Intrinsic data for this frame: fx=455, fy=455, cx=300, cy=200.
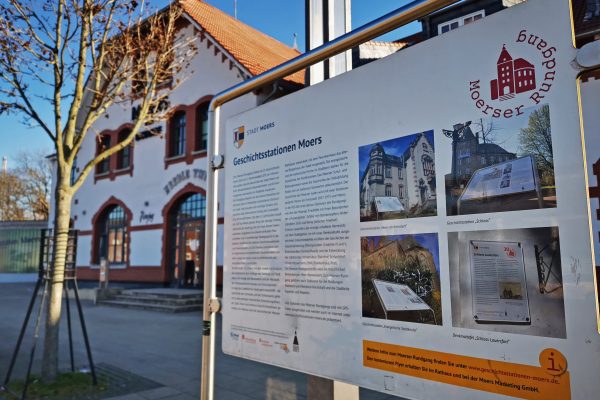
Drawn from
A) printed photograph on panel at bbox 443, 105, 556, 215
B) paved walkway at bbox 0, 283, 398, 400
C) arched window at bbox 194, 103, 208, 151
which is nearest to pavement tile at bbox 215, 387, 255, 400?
paved walkway at bbox 0, 283, 398, 400

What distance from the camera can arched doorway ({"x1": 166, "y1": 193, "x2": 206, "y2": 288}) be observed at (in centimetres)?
1734

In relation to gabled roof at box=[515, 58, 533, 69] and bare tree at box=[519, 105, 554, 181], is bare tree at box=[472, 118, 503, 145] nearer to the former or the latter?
bare tree at box=[519, 105, 554, 181]

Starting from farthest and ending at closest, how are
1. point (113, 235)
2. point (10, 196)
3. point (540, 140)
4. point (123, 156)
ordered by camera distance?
point (10, 196)
point (123, 156)
point (113, 235)
point (540, 140)

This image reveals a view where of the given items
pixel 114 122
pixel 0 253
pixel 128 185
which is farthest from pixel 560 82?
pixel 0 253

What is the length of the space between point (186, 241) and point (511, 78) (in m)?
17.1

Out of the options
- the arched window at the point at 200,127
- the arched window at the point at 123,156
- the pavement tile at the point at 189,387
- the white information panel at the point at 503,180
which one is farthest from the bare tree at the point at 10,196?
the white information panel at the point at 503,180

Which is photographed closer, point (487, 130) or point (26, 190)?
point (487, 130)

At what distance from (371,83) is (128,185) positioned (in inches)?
770

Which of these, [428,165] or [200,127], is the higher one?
[200,127]

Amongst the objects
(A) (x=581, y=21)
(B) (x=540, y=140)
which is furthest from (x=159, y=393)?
(A) (x=581, y=21)

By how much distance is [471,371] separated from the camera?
5.27ft

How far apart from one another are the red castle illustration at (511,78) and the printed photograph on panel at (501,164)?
0.08 m

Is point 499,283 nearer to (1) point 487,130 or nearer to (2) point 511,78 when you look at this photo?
(1) point 487,130

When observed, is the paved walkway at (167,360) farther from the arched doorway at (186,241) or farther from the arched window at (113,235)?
the arched window at (113,235)
